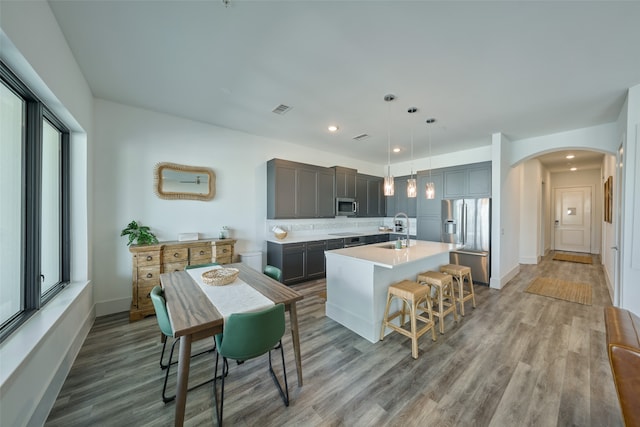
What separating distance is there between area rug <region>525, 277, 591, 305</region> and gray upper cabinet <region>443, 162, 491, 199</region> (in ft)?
6.24

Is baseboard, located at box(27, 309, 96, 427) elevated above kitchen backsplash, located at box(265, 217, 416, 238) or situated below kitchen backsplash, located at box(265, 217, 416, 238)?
below

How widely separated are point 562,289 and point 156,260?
6680 mm

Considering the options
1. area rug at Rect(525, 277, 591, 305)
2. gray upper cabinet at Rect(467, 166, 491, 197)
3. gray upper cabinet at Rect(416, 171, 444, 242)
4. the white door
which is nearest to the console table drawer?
gray upper cabinet at Rect(416, 171, 444, 242)

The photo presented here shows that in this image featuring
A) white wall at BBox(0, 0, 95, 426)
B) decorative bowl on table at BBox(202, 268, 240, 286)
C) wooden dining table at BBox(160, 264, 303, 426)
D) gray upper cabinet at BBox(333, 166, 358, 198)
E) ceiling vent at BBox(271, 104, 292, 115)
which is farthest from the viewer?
gray upper cabinet at BBox(333, 166, 358, 198)

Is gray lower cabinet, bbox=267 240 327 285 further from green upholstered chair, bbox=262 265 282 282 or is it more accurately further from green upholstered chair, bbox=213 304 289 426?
green upholstered chair, bbox=213 304 289 426

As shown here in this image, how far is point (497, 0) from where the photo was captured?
1.58 metres

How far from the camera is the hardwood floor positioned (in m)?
1.61

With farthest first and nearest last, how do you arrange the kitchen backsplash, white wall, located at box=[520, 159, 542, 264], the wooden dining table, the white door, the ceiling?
the white door, white wall, located at box=[520, 159, 542, 264], the kitchen backsplash, the ceiling, the wooden dining table

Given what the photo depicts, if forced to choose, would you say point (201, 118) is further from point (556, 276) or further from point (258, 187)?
point (556, 276)

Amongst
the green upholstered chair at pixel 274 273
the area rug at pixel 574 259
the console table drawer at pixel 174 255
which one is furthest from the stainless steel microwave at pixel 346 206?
the area rug at pixel 574 259

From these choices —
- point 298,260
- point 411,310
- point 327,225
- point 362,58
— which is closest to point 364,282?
point 411,310

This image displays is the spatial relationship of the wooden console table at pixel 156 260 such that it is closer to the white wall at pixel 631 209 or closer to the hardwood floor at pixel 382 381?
the hardwood floor at pixel 382 381

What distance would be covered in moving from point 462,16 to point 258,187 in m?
3.77

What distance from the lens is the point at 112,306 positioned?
311cm
